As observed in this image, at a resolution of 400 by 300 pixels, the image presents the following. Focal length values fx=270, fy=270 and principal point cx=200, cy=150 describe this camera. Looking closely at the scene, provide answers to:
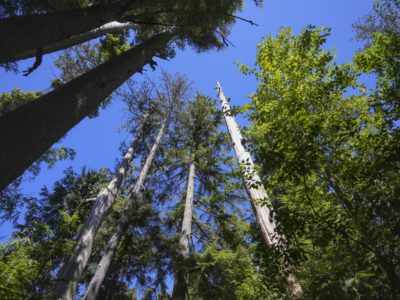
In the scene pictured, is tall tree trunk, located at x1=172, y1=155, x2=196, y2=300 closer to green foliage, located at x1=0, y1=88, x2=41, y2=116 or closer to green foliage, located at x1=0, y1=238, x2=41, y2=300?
green foliage, located at x1=0, y1=238, x2=41, y2=300

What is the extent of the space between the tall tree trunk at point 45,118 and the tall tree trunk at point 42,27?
732 millimetres

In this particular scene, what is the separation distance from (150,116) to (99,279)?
10143 millimetres

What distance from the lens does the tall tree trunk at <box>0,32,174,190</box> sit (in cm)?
252

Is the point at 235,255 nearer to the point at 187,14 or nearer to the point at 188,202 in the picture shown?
the point at 188,202

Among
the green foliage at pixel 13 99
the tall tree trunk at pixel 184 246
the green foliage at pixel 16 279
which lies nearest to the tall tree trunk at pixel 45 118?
the green foliage at pixel 16 279

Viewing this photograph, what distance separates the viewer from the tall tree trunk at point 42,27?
3.36m

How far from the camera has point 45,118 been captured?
9.75 ft

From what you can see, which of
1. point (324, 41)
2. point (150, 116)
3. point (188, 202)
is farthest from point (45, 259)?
point (150, 116)

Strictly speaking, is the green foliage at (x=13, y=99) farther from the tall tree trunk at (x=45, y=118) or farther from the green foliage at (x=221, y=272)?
the green foliage at (x=221, y=272)

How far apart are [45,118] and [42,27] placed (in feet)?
5.33

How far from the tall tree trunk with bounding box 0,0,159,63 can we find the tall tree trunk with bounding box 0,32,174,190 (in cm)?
73

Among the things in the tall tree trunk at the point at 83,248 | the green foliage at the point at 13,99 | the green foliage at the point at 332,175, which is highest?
the green foliage at the point at 13,99

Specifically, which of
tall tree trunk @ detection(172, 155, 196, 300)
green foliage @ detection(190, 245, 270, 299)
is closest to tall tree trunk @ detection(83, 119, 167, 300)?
tall tree trunk @ detection(172, 155, 196, 300)

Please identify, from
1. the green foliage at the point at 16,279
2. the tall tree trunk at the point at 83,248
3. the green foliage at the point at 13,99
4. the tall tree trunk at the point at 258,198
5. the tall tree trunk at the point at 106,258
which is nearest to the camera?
the tall tree trunk at the point at 258,198
